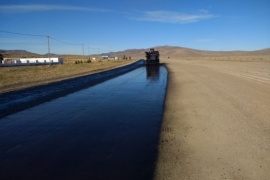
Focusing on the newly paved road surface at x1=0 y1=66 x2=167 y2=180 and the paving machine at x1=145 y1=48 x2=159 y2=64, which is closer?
the newly paved road surface at x1=0 y1=66 x2=167 y2=180

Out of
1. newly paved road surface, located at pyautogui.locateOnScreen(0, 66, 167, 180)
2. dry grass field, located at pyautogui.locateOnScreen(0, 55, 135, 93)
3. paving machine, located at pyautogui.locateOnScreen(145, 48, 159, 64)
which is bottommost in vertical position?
newly paved road surface, located at pyautogui.locateOnScreen(0, 66, 167, 180)

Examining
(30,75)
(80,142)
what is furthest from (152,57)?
(80,142)

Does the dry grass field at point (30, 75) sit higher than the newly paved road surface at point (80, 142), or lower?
higher

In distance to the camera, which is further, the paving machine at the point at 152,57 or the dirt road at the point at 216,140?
the paving machine at the point at 152,57

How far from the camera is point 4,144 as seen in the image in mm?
8203

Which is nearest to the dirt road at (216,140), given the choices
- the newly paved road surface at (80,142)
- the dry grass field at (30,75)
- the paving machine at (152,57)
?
the newly paved road surface at (80,142)

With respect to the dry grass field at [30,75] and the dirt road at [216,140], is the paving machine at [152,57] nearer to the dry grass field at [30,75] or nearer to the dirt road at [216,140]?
the dry grass field at [30,75]

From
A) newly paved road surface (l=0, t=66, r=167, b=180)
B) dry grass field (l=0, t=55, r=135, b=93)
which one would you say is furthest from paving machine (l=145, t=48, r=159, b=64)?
newly paved road surface (l=0, t=66, r=167, b=180)

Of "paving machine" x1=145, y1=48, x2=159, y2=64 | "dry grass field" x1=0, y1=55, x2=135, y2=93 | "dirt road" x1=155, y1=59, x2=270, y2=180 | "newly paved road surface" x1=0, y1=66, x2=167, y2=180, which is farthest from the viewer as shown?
"paving machine" x1=145, y1=48, x2=159, y2=64

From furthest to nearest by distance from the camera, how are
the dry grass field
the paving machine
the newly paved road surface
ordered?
1. the paving machine
2. the dry grass field
3. the newly paved road surface

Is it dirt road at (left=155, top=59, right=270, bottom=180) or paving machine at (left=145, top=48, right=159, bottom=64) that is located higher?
paving machine at (left=145, top=48, right=159, bottom=64)

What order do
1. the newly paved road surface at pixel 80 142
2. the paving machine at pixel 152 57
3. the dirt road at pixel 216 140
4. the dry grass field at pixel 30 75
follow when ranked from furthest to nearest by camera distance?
the paving machine at pixel 152 57 < the dry grass field at pixel 30 75 < the newly paved road surface at pixel 80 142 < the dirt road at pixel 216 140

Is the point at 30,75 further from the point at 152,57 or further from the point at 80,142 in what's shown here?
the point at 152,57

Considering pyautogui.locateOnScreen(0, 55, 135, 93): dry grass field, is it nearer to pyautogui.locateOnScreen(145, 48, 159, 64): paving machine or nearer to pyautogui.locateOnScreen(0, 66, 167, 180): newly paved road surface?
pyautogui.locateOnScreen(0, 66, 167, 180): newly paved road surface
